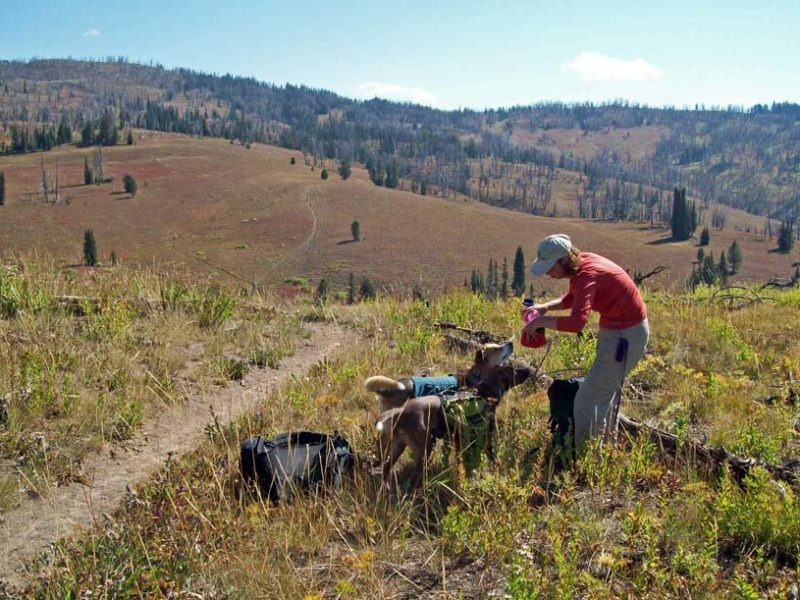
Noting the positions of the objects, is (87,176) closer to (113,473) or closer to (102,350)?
(102,350)

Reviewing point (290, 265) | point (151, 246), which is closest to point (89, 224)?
point (151, 246)

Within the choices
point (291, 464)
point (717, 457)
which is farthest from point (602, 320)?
point (291, 464)

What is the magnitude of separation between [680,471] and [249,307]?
707 centimetres

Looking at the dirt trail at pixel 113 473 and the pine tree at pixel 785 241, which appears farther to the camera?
the pine tree at pixel 785 241

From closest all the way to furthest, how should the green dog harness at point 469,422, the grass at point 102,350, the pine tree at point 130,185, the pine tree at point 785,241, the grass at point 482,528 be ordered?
the grass at point 482,528 → the green dog harness at point 469,422 → the grass at point 102,350 → the pine tree at point 130,185 → the pine tree at point 785,241

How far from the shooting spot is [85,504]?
4.13 meters

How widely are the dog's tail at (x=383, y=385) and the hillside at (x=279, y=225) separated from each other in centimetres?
7846

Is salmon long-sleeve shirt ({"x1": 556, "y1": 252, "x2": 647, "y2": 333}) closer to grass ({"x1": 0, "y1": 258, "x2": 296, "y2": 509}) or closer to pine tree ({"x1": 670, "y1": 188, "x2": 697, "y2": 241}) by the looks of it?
grass ({"x1": 0, "y1": 258, "x2": 296, "y2": 509})

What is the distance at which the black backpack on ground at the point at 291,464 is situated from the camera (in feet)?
13.2

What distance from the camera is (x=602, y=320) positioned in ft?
14.5

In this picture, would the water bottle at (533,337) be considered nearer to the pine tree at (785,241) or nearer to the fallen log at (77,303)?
the fallen log at (77,303)

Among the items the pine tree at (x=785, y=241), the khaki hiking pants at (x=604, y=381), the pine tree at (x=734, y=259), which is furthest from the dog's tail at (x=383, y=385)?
the pine tree at (x=785, y=241)

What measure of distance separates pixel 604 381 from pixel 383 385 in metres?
1.55

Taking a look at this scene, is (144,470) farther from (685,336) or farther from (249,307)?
(685,336)
